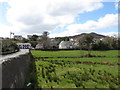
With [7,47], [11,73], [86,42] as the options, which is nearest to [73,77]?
[11,73]

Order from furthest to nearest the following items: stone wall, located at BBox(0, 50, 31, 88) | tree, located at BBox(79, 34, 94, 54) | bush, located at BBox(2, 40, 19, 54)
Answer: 1. tree, located at BBox(79, 34, 94, 54)
2. bush, located at BBox(2, 40, 19, 54)
3. stone wall, located at BBox(0, 50, 31, 88)

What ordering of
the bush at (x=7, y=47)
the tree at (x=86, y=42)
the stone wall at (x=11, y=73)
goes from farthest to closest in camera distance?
1. the tree at (x=86, y=42)
2. the bush at (x=7, y=47)
3. the stone wall at (x=11, y=73)

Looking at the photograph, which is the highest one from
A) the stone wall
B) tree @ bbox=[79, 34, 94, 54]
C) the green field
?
tree @ bbox=[79, 34, 94, 54]

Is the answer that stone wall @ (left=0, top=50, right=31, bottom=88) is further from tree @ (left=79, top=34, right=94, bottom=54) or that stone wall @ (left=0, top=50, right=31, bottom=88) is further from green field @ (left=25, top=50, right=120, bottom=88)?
tree @ (left=79, top=34, right=94, bottom=54)

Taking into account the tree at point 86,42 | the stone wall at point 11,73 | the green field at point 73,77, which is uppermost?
the tree at point 86,42

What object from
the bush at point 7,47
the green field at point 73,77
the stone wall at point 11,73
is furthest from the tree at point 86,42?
the stone wall at point 11,73

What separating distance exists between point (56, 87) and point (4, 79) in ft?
11.9

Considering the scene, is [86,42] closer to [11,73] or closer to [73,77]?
[73,77]

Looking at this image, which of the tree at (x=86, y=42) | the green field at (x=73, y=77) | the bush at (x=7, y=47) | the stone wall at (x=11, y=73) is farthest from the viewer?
the tree at (x=86, y=42)

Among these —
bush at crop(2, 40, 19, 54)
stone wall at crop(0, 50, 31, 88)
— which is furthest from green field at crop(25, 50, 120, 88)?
bush at crop(2, 40, 19, 54)

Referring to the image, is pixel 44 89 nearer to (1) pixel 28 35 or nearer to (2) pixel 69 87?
(2) pixel 69 87

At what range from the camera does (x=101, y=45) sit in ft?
185

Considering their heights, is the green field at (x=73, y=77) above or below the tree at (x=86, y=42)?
below

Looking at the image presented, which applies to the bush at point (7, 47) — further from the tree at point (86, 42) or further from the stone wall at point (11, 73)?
the stone wall at point (11, 73)
